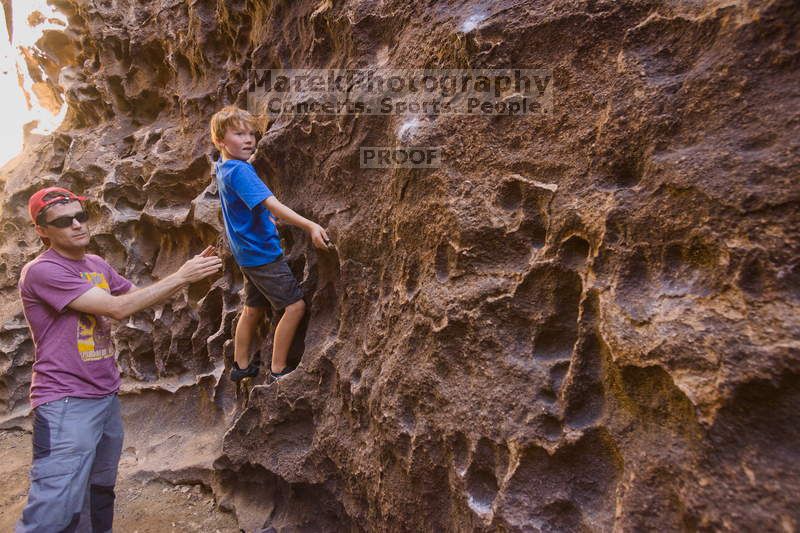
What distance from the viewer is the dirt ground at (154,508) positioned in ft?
8.45

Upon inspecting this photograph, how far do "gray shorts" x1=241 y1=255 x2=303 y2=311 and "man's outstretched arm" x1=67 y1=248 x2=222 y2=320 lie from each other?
0.26 meters

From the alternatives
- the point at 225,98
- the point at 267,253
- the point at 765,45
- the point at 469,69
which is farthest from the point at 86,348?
the point at 765,45

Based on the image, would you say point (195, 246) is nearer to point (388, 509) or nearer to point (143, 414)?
point (143, 414)

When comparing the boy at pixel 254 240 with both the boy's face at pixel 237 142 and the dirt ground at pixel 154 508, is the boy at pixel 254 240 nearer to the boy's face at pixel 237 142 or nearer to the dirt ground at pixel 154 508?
the boy's face at pixel 237 142

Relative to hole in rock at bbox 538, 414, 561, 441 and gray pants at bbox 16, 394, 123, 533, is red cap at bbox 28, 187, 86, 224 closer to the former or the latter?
gray pants at bbox 16, 394, 123, 533

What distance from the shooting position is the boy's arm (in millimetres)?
2031

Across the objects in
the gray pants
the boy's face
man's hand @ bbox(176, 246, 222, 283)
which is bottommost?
the gray pants

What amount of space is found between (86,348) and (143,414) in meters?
1.86

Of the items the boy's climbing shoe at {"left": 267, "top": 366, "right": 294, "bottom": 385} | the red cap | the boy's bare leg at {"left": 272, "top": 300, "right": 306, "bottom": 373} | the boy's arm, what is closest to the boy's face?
the boy's arm

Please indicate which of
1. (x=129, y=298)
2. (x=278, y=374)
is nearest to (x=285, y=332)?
(x=278, y=374)

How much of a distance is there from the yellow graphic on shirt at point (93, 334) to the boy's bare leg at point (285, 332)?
28.0 inches

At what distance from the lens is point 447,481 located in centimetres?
160

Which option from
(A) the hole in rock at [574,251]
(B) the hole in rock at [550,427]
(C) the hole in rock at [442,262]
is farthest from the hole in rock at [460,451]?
(A) the hole in rock at [574,251]

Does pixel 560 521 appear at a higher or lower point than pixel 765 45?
lower
